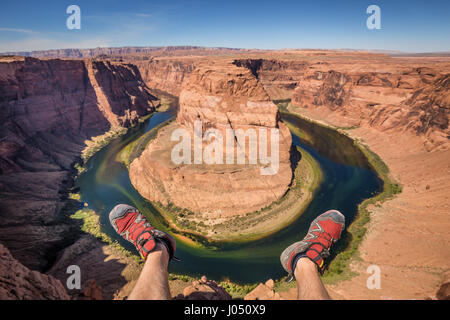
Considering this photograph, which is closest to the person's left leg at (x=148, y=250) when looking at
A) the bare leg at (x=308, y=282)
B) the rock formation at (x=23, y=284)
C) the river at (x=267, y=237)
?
the rock formation at (x=23, y=284)

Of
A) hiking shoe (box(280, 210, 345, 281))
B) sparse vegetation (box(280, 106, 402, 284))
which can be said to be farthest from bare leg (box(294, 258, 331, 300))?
sparse vegetation (box(280, 106, 402, 284))

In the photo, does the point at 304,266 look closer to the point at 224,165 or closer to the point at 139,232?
the point at 139,232

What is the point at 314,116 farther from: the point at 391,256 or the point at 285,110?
the point at 391,256

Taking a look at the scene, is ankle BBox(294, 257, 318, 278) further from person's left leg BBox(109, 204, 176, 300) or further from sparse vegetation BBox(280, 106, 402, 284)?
sparse vegetation BBox(280, 106, 402, 284)

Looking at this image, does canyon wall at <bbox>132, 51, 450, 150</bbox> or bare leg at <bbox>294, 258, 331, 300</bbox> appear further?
canyon wall at <bbox>132, 51, 450, 150</bbox>

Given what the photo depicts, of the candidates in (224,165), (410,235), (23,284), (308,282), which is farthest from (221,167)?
(23,284)
